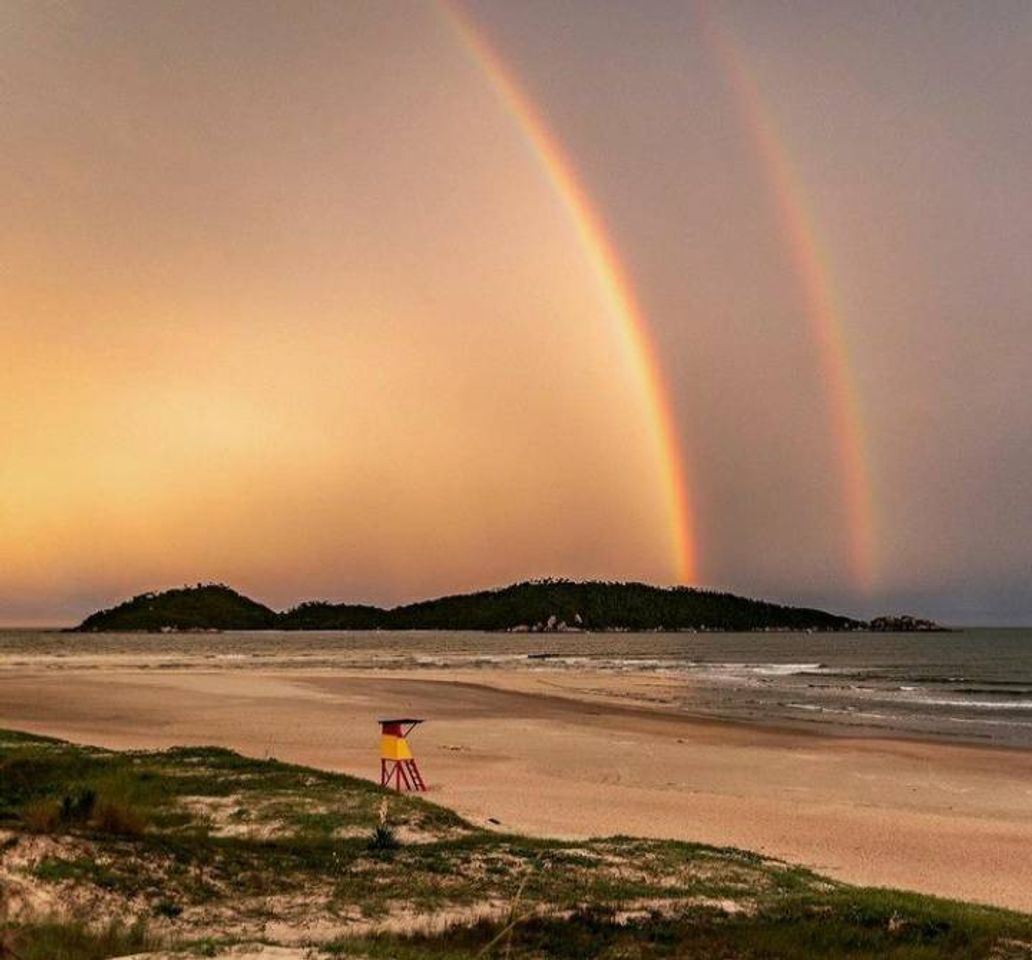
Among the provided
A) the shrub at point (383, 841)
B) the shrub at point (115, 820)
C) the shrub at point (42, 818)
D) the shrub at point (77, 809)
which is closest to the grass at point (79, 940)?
the shrub at point (42, 818)

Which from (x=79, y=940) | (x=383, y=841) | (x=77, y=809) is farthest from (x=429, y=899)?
(x=77, y=809)

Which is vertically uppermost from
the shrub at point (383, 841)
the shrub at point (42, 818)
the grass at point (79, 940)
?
the shrub at point (42, 818)

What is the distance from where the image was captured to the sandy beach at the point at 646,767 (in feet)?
59.3

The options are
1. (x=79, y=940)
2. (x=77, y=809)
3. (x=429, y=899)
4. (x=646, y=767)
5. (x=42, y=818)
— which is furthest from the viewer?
(x=646, y=767)

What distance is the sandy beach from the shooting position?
18078 mm

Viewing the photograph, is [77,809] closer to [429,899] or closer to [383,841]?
[383,841]

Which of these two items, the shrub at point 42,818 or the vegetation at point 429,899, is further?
the shrub at point 42,818

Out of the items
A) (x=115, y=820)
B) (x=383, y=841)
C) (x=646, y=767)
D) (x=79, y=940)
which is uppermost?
(x=115, y=820)

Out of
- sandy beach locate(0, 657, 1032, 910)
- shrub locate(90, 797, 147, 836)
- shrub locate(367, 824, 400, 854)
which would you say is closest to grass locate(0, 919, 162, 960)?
shrub locate(90, 797, 147, 836)

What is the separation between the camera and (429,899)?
36.9 feet

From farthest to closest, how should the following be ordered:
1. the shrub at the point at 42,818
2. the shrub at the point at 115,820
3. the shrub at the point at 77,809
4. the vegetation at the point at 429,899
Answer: the shrub at the point at 77,809
the shrub at the point at 115,820
the shrub at the point at 42,818
the vegetation at the point at 429,899

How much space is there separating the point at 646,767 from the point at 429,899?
61.5 feet

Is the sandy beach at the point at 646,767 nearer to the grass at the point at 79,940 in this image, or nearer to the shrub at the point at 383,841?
the shrub at the point at 383,841

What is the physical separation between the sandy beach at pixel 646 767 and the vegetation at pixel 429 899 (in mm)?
3168
